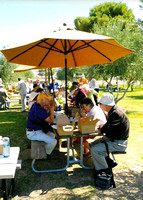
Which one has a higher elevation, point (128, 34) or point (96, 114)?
point (128, 34)

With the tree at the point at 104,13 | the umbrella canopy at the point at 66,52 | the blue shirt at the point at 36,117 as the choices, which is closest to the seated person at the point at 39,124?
the blue shirt at the point at 36,117

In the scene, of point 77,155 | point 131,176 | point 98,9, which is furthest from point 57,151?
point 98,9

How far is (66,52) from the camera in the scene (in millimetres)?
4816

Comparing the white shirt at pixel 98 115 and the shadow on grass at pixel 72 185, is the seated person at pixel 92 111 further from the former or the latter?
the shadow on grass at pixel 72 185

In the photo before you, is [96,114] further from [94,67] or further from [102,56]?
[94,67]

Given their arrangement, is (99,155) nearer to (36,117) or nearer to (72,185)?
(72,185)

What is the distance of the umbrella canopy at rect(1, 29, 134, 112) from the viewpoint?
445 cm

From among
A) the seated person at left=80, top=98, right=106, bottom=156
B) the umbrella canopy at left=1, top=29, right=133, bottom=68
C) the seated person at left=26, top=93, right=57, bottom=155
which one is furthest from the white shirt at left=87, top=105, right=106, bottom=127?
the umbrella canopy at left=1, top=29, right=133, bottom=68

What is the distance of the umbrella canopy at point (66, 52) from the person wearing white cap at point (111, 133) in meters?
1.34

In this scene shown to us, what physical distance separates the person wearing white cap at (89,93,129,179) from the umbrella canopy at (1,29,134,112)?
1.34 metres

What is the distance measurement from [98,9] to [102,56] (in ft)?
88.9

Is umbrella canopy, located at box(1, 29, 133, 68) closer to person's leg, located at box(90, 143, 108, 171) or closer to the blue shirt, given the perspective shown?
the blue shirt

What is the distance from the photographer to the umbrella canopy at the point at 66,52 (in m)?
4.45

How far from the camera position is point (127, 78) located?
10.2m
